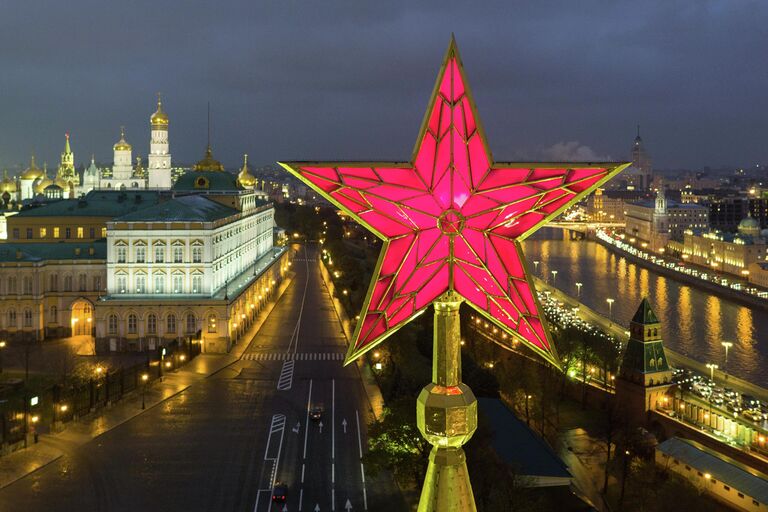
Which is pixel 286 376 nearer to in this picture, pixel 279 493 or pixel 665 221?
pixel 279 493

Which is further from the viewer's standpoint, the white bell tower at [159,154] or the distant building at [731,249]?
the distant building at [731,249]

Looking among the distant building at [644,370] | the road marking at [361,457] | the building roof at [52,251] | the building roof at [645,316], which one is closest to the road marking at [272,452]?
the road marking at [361,457]

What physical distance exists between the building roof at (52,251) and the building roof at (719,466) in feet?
112

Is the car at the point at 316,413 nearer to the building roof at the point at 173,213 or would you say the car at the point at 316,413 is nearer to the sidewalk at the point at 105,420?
the sidewalk at the point at 105,420

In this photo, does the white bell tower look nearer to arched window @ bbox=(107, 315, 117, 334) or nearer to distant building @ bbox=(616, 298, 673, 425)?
arched window @ bbox=(107, 315, 117, 334)

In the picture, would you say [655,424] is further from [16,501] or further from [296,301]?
[296,301]

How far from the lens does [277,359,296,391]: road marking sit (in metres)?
32.8

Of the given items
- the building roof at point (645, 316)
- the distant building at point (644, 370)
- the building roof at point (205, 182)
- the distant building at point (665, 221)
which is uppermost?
the building roof at point (205, 182)

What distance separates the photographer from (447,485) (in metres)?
5.38

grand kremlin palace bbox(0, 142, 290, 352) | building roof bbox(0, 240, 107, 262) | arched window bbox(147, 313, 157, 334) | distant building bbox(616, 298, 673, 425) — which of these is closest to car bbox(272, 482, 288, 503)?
distant building bbox(616, 298, 673, 425)

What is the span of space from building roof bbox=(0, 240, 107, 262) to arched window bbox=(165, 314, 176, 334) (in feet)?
26.1

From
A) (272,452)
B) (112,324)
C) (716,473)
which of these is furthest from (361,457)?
(112,324)

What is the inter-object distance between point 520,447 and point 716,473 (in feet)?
21.5

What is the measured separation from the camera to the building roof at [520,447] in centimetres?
2083
